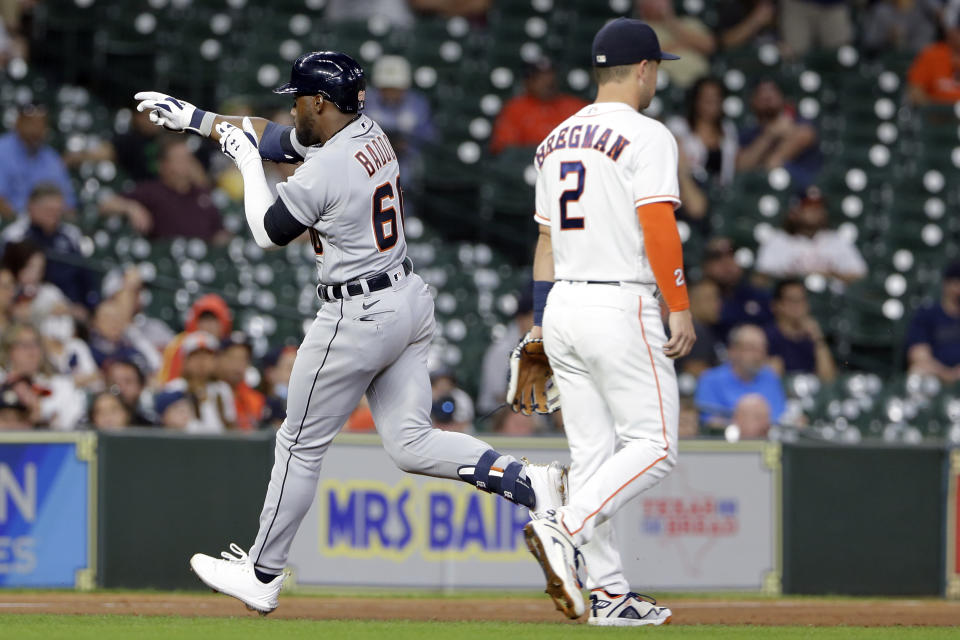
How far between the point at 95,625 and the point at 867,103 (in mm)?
9496

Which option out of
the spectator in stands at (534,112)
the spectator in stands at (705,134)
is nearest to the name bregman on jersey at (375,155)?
the spectator in stands at (534,112)

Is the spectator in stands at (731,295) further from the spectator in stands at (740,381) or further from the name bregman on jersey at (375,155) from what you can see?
the name bregman on jersey at (375,155)

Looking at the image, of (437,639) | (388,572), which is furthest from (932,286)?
(437,639)

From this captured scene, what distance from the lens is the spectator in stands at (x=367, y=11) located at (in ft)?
40.9

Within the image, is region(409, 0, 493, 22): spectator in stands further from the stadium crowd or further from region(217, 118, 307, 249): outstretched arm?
region(217, 118, 307, 249): outstretched arm

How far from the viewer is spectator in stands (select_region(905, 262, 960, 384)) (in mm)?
10352

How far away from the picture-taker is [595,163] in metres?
5.13

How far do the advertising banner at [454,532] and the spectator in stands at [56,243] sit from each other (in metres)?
2.61

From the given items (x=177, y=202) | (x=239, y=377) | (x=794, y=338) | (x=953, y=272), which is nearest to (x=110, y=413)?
(x=239, y=377)

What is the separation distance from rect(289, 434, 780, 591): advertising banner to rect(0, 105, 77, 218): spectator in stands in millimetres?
3599

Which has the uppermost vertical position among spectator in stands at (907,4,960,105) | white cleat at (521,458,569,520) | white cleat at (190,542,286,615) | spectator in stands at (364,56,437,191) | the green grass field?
spectator in stands at (907,4,960,105)

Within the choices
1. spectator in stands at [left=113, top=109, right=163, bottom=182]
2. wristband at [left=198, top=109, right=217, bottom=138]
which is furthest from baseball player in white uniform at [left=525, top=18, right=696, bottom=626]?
spectator in stands at [left=113, top=109, right=163, bottom=182]

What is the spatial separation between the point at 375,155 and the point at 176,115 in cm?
74

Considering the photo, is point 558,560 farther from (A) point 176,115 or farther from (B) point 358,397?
(A) point 176,115
